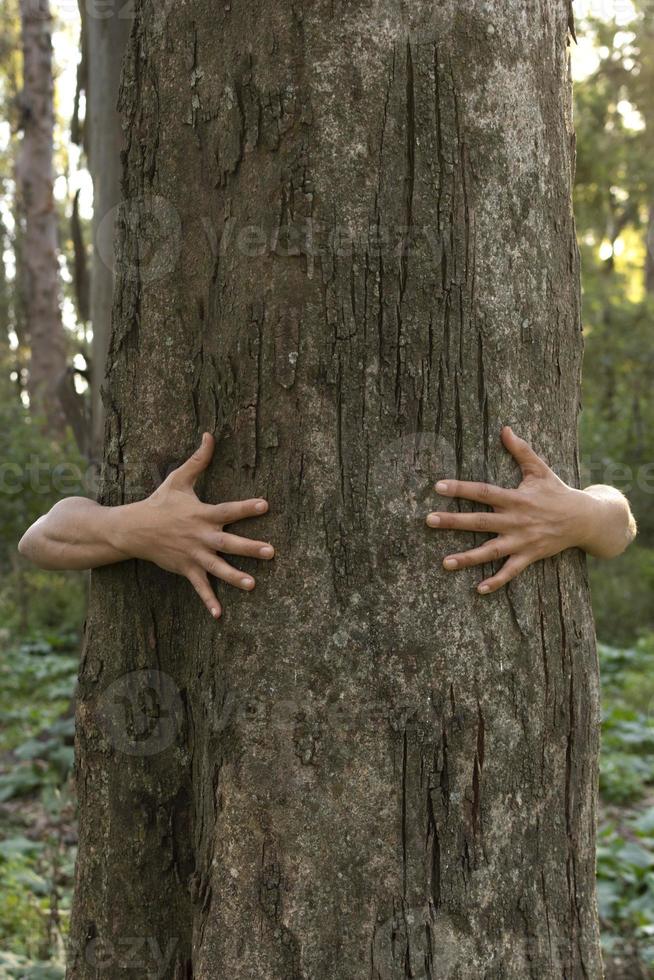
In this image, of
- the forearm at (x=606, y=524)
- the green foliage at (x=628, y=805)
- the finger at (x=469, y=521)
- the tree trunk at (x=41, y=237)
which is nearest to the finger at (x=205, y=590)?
the finger at (x=469, y=521)

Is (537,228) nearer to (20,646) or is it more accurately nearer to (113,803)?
(113,803)

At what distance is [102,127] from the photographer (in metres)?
4.91

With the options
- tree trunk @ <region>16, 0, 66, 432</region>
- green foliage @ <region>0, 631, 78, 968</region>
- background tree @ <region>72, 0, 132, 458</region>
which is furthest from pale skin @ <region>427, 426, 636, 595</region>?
tree trunk @ <region>16, 0, 66, 432</region>

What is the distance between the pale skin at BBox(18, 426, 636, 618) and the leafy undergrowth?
6.69 feet

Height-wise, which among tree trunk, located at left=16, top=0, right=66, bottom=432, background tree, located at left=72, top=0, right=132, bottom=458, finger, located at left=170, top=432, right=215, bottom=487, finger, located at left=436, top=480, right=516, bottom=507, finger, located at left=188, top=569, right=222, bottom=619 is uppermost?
tree trunk, located at left=16, top=0, right=66, bottom=432

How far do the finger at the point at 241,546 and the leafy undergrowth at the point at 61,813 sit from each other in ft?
7.18

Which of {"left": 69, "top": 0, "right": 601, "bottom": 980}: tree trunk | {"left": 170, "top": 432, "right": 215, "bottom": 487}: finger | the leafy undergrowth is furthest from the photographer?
the leafy undergrowth

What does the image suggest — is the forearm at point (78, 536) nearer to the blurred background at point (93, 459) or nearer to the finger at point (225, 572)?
the finger at point (225, 572)

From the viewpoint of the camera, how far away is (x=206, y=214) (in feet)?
6.18

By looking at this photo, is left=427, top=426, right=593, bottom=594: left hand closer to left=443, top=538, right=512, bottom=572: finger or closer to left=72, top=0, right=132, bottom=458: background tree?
left=443, top=538, right=512, bottom=572: finger

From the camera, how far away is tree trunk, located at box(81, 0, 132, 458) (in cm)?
460

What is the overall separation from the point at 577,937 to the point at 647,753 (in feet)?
15.6

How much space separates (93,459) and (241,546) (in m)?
4.22

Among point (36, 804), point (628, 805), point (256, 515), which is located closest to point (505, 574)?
point (256, 515)
